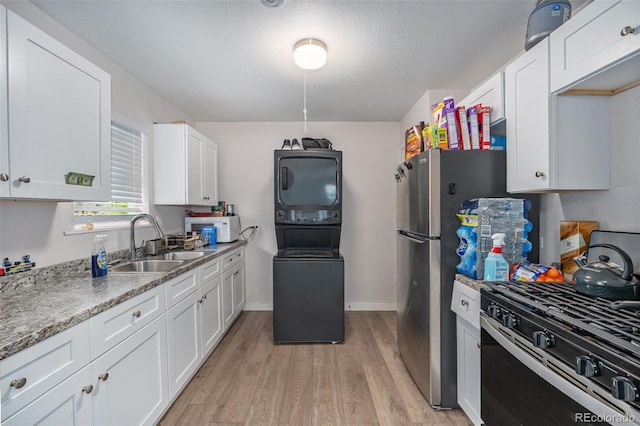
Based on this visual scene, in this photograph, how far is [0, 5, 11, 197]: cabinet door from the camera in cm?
107

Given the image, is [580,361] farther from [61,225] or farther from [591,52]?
[61,225]

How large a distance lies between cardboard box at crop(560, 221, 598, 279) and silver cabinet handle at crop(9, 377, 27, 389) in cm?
229

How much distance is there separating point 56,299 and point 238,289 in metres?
2.02

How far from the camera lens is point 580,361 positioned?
30.4 inches

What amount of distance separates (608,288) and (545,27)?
1.24 meters

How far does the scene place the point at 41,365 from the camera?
0.90 m

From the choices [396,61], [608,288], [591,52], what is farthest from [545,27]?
[608,288]

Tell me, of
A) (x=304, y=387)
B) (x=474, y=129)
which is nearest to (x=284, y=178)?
(x=474, y=129)

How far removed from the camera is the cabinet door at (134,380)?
116cm

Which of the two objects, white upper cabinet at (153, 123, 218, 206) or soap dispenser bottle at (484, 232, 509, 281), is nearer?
soap dispenser bottle at (484, 232, 509, 281)

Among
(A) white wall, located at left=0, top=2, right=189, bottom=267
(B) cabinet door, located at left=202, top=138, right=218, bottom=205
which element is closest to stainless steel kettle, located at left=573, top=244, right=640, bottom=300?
(A) white wall, located at left=0, top=2, right=189, bottom=267

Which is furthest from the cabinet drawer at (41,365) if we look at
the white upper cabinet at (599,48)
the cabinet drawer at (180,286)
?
the white upper cabinet at (599,48)

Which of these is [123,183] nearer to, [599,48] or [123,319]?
[123,319]

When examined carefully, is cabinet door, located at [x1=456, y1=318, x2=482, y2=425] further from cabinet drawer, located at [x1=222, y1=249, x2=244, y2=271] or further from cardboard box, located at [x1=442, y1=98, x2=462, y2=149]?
cabinet drawer, located at [x1=222, y1=249, x2=244, y2=271]
